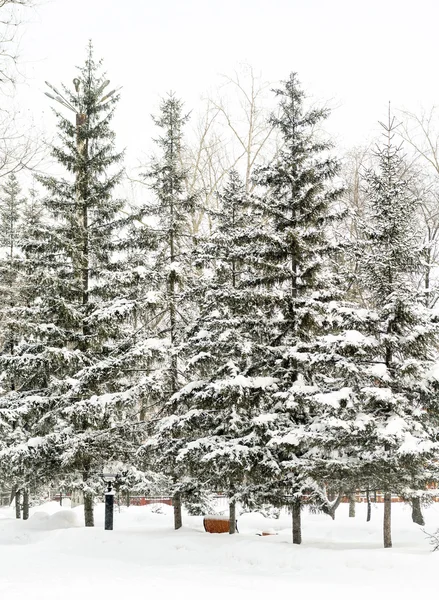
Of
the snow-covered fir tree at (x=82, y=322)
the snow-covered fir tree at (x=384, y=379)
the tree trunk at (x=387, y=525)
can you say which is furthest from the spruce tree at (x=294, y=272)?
the snow-covered fir tree at (x=82, y=322)

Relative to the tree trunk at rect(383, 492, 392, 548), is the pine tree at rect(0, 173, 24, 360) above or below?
above

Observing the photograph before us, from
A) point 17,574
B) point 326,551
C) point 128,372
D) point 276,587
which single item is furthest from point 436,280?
point 17,574

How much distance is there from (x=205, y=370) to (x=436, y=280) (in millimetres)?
11271

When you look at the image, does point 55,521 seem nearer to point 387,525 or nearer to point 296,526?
point 296,526

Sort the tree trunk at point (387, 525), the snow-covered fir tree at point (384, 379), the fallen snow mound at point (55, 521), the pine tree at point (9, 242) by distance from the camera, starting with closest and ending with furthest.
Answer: the snow-covered fir tree at point (384, 379) → the tree trunk at point (387, 525) → the fallen snow mound at point (55, 521) → the pine tree at point (9, 242)

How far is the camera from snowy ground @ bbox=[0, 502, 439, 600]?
7.35 meters

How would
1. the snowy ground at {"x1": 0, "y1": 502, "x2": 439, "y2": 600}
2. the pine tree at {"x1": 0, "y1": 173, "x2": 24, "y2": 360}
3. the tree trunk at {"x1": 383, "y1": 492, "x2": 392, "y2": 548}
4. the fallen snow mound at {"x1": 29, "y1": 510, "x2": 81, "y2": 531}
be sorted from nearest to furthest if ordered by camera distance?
1. the snowy ground at {"x1": 0, "y1": 502, "x2": 439, "y2": 600}
2. the tree trunk at {"x1": 383, "y1": 492, "x2": 392, "y2": 548}
3. the fallen snow mound at {"x1": 29, "y1": 510, "x2": 81, "y2": 531}
4. the pine tree at {"x1": 0, "y1": 173, "x2": 24, "y2": 360}

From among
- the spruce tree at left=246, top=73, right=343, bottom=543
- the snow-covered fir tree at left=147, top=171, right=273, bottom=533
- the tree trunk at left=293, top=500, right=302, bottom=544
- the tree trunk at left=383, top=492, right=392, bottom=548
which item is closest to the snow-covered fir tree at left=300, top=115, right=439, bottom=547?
the tree trunk at left=383, top=492, right=392, bottom=548

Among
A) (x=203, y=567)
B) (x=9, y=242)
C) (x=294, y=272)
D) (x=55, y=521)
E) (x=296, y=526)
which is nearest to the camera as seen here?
(x=203, y=567)

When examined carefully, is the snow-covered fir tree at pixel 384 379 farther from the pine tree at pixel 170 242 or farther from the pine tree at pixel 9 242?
the pine tree at pixel 9 242

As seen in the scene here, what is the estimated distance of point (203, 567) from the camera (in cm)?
948

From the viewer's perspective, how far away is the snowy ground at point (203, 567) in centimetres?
735

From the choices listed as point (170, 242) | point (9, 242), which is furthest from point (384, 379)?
point (9, 242)

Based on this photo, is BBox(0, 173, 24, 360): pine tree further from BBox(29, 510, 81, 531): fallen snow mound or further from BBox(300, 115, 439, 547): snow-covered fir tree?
BBox(300, 115, 439, 547): snow-covered fir tree
